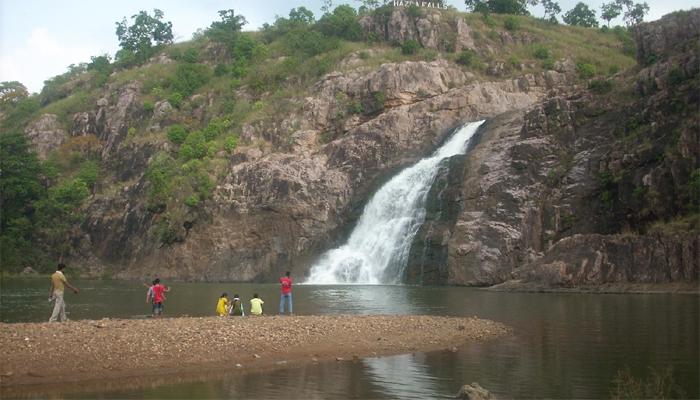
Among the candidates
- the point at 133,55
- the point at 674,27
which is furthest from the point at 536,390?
the point at 133,55

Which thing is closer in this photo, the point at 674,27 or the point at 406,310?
the point at 406,310

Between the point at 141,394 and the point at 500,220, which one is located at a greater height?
the point at 500,220

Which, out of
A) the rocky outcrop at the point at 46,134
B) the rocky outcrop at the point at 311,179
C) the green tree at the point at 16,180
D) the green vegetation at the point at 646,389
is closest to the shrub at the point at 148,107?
the rocky outcrop at the point at 46,134

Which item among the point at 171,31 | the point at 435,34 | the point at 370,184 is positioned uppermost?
the point at 171,31

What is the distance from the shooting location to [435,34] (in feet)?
281

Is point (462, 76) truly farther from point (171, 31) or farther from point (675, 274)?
point (171, 31)

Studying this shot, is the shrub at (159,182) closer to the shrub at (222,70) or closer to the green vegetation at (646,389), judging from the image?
the shrub at (222,70)

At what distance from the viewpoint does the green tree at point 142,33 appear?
114000mm

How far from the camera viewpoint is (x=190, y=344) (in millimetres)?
17453

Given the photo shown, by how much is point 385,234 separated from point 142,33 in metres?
79.5

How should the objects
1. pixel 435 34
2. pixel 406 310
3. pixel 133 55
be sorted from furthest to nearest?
pixel 133 55
pixel 435 34
pixel 406 310

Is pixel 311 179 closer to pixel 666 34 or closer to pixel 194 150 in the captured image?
pixel 194 150

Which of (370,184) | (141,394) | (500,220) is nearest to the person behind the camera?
(141,394)

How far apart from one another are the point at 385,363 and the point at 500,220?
3314 centimetres
